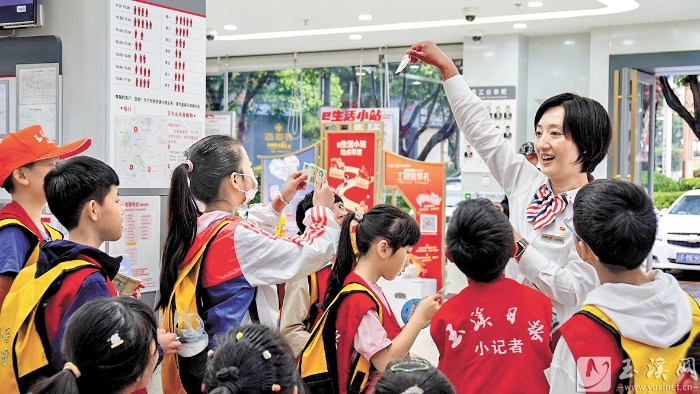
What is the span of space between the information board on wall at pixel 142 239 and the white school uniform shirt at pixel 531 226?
150 cm

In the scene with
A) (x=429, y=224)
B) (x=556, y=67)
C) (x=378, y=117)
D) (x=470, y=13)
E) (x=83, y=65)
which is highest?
(x=470, y=13)

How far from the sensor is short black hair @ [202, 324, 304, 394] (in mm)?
1609

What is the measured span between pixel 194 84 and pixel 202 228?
3.91 feet

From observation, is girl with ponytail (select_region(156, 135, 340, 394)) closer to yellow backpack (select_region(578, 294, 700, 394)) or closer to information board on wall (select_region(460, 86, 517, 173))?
yellow backpack (select_region(578, 294, 700, 394))

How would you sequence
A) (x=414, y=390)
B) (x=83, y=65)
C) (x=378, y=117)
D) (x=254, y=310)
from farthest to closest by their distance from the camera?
(x=378, y=117)
(x=83, y=65)
(x=254, y=310)
(x=414, y=390)

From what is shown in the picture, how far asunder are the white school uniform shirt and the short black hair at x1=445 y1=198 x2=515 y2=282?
0.22 feet

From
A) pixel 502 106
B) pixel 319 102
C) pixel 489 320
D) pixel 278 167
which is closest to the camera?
pixel 489 320

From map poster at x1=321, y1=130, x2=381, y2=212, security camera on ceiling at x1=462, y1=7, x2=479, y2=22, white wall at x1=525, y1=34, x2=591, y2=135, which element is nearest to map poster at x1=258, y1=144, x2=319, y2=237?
map poster at x1=321, y1=130, x2=381, y2=212

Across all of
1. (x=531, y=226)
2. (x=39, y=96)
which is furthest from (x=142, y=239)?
(x=531, y=226)

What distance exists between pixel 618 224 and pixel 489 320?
18.8 inches

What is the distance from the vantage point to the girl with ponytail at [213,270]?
2393 millimetres

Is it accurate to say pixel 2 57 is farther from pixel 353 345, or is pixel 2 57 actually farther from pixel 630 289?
pixel 630 289

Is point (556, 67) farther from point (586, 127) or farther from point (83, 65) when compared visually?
point (586, 127)

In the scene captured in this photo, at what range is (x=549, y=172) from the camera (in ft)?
7.52
